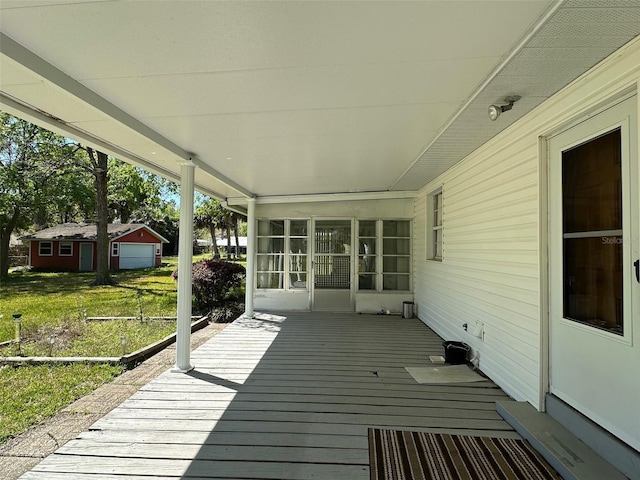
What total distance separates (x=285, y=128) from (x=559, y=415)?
10.3 feet

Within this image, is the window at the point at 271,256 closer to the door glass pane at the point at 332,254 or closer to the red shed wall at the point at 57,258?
the door glass pane at the point at 332,254

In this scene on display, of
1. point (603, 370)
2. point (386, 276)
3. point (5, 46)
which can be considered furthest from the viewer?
point (386, 276)

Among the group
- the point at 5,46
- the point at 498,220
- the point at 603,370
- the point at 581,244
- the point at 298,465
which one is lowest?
the point at 298,465

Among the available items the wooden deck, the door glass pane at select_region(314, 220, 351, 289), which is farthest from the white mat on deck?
the door glass pane at select_region(314, 220, 351, 289)

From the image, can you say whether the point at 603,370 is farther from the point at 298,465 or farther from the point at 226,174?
the point at 226,174

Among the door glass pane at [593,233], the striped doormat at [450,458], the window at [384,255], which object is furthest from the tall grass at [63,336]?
the door glass pane at [593,233]

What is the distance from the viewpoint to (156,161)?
4.24m

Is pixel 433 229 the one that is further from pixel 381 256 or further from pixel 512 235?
pixel 512 235

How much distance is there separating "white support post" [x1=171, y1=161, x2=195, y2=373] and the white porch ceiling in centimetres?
57

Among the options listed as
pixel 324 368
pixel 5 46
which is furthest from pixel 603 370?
pixel 5 46

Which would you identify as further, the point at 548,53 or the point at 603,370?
the point at 603,370

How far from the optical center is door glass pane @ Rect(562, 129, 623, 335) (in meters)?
2.10

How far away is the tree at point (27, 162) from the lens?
548 inches

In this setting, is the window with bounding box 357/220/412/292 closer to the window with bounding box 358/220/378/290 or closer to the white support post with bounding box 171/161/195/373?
the window with bounding box 358/220/378/290
